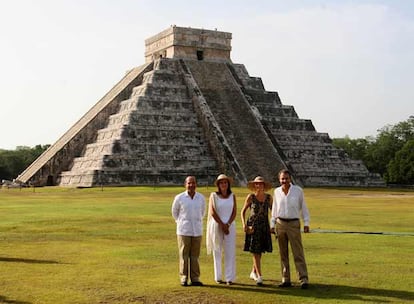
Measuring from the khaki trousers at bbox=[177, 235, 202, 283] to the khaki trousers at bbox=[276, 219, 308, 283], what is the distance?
4.26 feet

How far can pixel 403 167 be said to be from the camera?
67.9 metres

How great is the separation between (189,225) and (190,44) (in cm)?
4443

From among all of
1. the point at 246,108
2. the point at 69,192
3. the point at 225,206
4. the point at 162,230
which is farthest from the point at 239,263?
the point at 246,108

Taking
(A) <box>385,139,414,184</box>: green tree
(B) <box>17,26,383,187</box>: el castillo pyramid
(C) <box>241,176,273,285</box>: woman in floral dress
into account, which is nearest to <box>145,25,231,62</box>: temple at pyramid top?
(B) <box>17,26,383,187</box>: el castillo pyramid

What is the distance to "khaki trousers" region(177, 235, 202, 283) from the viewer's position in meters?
10.8

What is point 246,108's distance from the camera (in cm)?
5275

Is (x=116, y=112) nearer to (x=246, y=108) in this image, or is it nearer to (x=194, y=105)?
(x=194, y=105)

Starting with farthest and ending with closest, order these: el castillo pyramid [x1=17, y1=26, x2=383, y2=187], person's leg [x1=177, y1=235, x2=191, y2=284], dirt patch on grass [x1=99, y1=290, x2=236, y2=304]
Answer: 1. el castillo pyramid [x1=17, y1=26, x2=383, y2=187]
2. person's leg [x1=177, y1=235, x2=191, y2=284]
3. dirt patch on grass [x1=99, y1=290, x2=236, y2=304]

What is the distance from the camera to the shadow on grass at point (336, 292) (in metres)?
9.80

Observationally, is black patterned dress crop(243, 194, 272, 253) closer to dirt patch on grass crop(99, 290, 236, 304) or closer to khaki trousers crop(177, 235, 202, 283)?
khaki trousers crop(177, 235, 202, 283)

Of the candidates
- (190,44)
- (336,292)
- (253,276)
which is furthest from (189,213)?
(190,44)

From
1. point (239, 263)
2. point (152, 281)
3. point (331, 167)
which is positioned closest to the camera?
point (152, 281)

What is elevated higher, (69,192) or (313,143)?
(313,143)

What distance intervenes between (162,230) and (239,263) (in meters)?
5.77
